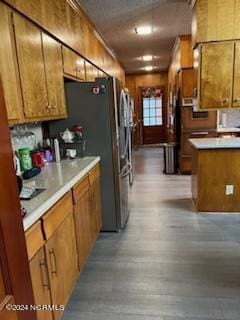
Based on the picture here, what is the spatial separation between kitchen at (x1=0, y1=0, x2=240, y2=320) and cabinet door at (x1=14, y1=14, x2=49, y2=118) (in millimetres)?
14

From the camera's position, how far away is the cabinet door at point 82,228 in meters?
2.10

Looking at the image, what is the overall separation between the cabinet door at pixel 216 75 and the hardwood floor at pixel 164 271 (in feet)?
4.89

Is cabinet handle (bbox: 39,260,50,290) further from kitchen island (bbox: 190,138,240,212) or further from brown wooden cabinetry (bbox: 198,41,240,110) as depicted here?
brown wooden cabinetry (bbox: 198,41,240,110)

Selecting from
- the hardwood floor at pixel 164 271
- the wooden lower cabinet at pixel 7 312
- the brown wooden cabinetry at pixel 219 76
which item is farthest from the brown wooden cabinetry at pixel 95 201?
the wooden lower cabinet at pixel 7 312

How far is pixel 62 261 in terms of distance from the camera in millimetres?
1730

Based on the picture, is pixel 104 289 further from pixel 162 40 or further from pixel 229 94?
pixel 162 40

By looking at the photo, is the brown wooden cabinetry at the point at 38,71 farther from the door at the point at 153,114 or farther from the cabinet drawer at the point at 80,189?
the door at the point at 153,114

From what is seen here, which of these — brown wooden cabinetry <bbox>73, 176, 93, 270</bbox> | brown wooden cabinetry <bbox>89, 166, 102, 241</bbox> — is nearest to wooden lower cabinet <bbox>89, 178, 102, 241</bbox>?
brown wooden cabinetry <bbox>89, 166, 102, 241</bbox>

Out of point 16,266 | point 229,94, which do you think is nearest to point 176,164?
point 229,94

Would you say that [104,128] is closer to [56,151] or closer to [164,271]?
[56,151]

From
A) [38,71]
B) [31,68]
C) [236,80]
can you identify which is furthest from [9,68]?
[236,80]

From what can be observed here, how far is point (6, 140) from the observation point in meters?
0.77

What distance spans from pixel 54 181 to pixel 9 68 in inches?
33.3

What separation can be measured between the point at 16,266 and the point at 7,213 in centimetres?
17
